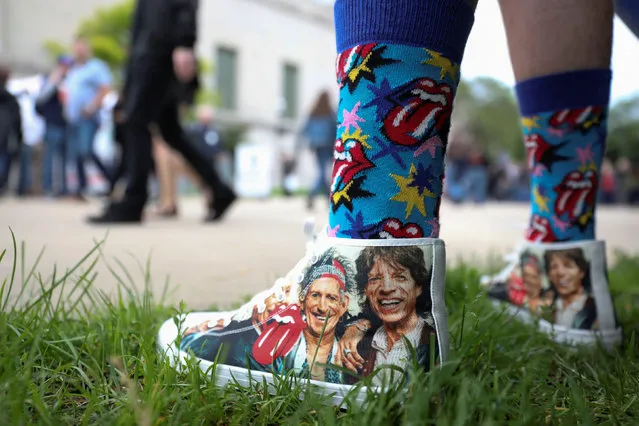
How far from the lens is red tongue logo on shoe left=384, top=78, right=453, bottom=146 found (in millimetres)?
832

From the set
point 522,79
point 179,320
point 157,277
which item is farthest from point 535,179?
point 157,277

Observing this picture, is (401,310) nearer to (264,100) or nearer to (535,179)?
(535,179)

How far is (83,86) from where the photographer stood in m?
6.74

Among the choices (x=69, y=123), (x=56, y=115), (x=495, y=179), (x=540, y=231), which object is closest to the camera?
(x=540, y=231)

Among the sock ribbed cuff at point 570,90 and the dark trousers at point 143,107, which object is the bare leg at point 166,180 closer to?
the dark trousers at point 143,107

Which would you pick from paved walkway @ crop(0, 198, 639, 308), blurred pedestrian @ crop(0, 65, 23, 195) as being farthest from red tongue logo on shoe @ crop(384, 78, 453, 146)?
blurred pedestrian @ crop(0, 65, 23, 195)

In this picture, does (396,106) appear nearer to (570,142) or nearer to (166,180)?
(570,142)

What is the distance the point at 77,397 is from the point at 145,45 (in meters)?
3.29

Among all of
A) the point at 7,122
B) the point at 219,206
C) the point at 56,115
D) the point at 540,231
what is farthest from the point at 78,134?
the point at 540,231

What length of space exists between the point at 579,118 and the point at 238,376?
0.96 m

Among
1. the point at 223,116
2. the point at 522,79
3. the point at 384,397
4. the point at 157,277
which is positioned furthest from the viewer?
the point at 223,116

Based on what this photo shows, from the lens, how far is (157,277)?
183 cm

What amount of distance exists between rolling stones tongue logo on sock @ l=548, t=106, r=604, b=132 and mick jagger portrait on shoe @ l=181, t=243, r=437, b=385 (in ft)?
2.19

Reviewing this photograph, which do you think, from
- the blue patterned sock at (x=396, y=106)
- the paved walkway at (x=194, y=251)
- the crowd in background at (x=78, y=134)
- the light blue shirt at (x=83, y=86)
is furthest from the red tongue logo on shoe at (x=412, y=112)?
the light blue shirt at (x=83, y=86)
